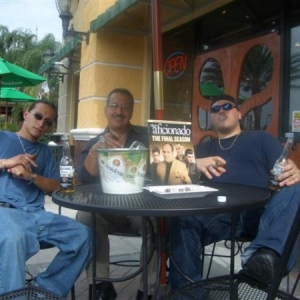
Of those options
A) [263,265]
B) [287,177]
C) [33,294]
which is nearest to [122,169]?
[33,294]

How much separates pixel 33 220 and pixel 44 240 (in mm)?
129

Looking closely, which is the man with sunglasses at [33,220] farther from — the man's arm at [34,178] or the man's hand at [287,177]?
the man's hand at [287,177]

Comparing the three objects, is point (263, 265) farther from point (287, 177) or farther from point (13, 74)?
point (13, 74)

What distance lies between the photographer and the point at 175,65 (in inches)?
244

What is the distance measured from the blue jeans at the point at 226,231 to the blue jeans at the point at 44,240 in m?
0.51

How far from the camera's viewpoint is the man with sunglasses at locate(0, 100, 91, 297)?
2.01m

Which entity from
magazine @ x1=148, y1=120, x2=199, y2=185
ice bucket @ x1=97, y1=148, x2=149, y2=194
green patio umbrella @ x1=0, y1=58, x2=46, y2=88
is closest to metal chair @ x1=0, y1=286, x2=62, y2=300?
ice bucket @ x1=97, y1=148, x2=149, y2=194

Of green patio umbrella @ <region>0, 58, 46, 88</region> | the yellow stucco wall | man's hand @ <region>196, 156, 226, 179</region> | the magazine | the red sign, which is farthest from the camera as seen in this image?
the yellow stucco wall

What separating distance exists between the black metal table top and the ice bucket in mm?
38

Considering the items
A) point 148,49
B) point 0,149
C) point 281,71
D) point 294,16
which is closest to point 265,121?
point 281,71

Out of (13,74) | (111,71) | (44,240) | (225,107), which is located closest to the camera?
(44,240)

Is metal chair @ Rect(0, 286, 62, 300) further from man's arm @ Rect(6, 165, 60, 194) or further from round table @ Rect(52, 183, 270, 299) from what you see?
man's arm @ Rect(6, 165, 60, 194)

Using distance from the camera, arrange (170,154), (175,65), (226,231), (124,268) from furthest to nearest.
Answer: (175,65)
(124,268)
(226,231)
(170,154)

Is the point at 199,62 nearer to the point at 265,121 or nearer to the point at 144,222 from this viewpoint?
the point at 265,121
